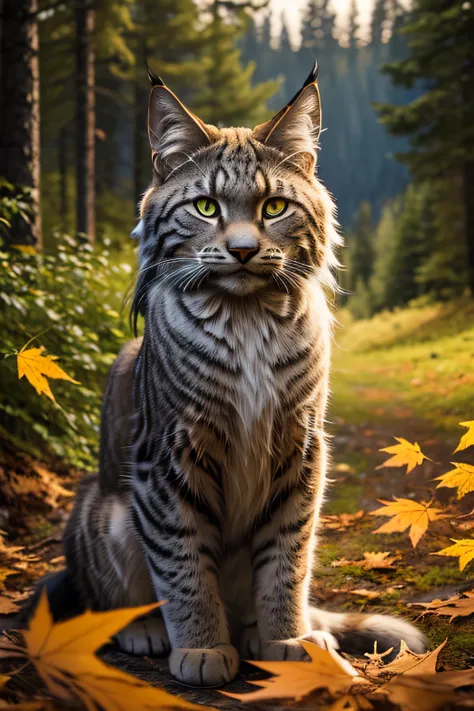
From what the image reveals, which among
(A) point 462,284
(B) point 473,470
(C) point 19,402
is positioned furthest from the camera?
(A) point 462,284

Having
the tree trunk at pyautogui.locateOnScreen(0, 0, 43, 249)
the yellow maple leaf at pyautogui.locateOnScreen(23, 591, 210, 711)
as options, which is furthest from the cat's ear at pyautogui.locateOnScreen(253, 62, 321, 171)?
the tree trunk at pyautogui.locateOnScreen(0, 0, 43, 249)

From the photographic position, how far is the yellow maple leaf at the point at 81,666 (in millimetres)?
1264

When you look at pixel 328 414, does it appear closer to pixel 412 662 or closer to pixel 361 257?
pixel 412 662

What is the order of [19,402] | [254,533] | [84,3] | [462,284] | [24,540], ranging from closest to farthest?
[254,533], [24,540], [19,402], [84,3], [462,284]

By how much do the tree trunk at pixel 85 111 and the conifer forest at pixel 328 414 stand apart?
3 centimetres

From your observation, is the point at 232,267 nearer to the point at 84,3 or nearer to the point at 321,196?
the point at 321,196

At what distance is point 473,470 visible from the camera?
229cm

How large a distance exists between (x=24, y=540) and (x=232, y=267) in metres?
2.22

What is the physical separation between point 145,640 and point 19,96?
4.20m

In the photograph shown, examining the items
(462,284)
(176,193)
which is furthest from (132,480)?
(462,284)

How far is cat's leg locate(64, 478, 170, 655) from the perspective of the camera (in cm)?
247

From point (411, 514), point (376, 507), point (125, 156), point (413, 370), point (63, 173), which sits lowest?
Result: point (411, 514)

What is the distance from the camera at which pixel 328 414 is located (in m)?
6.11

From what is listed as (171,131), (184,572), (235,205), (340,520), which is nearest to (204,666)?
(184,572)
